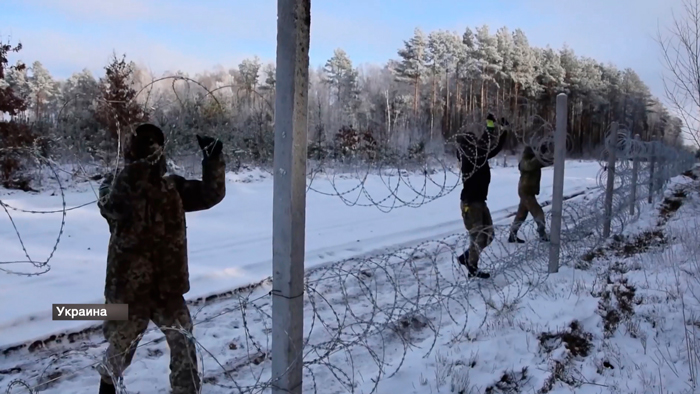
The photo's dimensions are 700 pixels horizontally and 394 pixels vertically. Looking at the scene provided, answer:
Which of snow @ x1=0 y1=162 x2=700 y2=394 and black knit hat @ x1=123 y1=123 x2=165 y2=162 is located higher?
black knit hat @ x1=123 y1=123 x2=165 y2=162

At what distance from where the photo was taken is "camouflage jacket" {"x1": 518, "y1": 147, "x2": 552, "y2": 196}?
291 inches

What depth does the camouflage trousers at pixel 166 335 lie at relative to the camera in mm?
2793

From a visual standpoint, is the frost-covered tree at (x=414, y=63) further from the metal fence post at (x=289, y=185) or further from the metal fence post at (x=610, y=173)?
the metal fence post at (x=289, y=185)

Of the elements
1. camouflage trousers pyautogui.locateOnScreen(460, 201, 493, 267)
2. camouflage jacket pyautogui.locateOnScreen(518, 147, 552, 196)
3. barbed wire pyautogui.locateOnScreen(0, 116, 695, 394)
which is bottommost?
barbed wire pyautogui.locateOnScreen(0, 116, 695, 394)

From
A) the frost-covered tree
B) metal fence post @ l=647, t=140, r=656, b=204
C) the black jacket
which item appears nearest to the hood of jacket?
the black jacket

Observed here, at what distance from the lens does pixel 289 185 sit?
1983 mm

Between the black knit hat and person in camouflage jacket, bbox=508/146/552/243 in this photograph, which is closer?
the black knit hat

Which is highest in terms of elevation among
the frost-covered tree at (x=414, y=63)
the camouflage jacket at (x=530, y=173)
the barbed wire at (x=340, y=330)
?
the frost-covered tree at (x=414, y=63)

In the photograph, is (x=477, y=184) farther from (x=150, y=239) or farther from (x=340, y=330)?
(x=150, y=239)

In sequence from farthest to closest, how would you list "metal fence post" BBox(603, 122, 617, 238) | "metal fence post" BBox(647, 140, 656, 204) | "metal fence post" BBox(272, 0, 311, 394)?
"metal fence post" BBox(647, 140, 656, 204)
"metal fence post" BBox(603, 122, 617, 238)
"metal fence post" BBox(272, 0, 311, 394)

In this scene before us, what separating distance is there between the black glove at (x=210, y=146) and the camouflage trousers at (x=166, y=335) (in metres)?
0.84

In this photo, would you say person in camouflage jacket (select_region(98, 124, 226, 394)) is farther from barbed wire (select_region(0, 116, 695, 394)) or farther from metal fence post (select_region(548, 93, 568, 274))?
metal fence post (select_region(548, 93, 568, 274))

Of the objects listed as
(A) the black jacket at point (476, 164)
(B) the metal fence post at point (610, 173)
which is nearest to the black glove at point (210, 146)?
(A) the black jacket at point (476, 164)

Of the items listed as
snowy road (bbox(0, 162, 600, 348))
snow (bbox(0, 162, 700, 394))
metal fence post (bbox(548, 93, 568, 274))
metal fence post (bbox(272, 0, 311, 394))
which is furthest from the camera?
metal fence post (bbox(548, 93, 568, 274))
